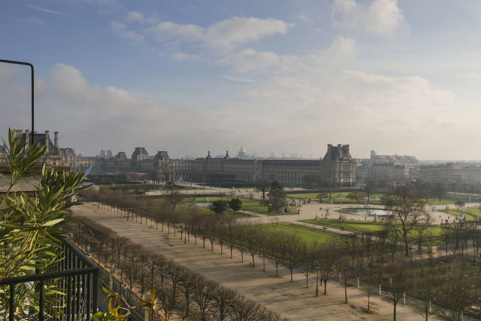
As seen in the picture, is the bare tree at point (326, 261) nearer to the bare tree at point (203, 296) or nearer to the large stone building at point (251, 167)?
the bare tree at point (203, 296)

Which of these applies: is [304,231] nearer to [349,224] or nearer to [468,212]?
[349,224]

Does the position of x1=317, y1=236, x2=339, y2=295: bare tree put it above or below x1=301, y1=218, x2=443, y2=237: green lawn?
above

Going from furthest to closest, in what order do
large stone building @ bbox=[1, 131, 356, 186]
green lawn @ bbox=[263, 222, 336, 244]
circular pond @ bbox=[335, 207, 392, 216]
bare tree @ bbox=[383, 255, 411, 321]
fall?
large stone building @ bbox=[1, 131, 356, 186], circular pond @ bbox=[335, 207, 392, 216], green lawn @ bbox=[263, 222, 336, 244], bare tree @ bbox=[383, 255, 411, 321]

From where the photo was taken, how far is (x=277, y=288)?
2055cm

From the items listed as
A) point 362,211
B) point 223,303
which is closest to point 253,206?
point 362,211

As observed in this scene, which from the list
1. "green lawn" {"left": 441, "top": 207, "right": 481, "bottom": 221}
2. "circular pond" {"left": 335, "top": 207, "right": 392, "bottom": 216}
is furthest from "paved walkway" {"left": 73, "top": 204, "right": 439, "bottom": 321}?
"green lawn" {"left": 441, "top": 207, "right": 481, "bottom": 221}

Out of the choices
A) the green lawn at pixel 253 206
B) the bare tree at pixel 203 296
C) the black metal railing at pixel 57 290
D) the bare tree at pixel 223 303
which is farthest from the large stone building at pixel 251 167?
the black metal railing at pixel 57 290

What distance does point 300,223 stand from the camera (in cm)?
4144

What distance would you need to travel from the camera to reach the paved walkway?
686 inches

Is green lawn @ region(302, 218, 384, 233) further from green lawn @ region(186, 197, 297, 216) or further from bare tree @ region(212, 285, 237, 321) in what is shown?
bare tree @ region(212, 285, 237, 321)

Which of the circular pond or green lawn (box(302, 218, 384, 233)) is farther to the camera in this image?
the circular pond

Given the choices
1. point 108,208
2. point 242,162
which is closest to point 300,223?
point 108,208

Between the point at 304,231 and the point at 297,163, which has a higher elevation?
the point at 297,163

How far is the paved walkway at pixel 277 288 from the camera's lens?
17420mm
